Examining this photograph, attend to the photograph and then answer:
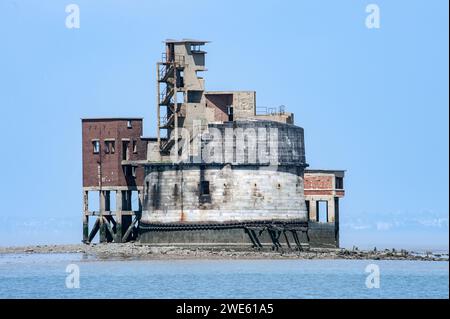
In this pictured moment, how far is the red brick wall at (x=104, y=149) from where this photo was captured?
103 m

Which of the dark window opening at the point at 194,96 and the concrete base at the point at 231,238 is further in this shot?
the dark window opening at the point at 194,96

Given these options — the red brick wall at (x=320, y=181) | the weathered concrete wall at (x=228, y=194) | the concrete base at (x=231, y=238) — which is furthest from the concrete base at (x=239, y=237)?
the red brick wall at (x=320, y=181)

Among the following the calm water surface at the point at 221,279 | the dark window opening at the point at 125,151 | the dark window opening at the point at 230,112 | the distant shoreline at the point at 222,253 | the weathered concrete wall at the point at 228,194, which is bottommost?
the calm water surface at the point at 221,279

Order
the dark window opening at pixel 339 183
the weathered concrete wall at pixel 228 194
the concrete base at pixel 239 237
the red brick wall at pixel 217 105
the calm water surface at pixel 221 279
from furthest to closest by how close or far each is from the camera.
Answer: the dark window opening at pixel 339 183, the red brick wall at pixel 217 105, the concrete base at pixel 239 237, the weathered concrete wall at pixel 228 194, the calm water surface at pixel 221 279

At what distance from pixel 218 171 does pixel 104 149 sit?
908 centimetres

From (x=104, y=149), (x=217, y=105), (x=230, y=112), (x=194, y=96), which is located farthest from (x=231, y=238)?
(x=104, y=149)

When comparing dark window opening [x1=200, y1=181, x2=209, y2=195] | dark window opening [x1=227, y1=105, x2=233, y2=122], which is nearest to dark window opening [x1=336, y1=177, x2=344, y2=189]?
dark window opening [x1=227, y1=105, x2=233, y2=122]

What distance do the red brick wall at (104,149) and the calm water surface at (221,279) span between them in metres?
8.91

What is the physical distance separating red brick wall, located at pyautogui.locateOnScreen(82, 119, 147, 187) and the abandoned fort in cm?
14

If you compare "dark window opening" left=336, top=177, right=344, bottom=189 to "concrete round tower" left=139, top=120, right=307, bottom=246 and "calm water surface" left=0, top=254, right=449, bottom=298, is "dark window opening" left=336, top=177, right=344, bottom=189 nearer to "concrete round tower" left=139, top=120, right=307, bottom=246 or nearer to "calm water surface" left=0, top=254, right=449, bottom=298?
"concrete round tower" left=139, top=120, right=307, bottom=246

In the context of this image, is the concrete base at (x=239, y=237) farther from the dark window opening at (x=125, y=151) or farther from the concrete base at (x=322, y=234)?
the dark window opening at (x=125, y=151)

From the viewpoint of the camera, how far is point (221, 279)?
79312mm

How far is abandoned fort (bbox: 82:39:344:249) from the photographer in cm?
9656
